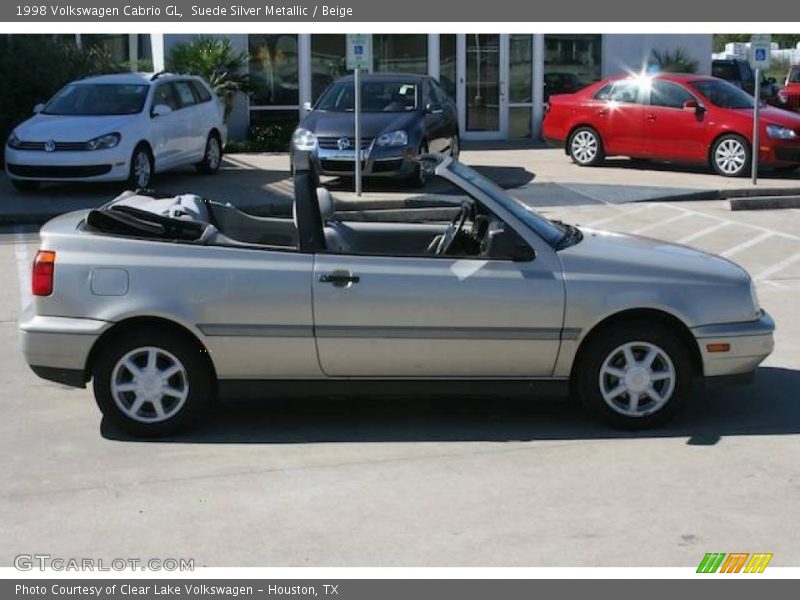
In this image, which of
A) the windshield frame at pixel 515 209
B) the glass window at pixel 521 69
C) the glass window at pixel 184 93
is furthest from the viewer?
the glass window at pixel 521 69

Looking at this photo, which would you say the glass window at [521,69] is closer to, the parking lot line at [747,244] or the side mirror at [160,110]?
the side mirror at [160,110]

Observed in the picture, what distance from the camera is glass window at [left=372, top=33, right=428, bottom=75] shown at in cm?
2452

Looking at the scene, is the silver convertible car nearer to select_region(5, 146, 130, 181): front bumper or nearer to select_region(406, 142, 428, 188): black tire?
select_region(5, 146, 130, 181): front bumper

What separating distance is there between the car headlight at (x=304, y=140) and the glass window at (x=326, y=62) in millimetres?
7489

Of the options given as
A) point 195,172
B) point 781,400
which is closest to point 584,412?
point 781,400

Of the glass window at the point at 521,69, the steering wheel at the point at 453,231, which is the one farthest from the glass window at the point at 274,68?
the steering wheel at the point at 453,231

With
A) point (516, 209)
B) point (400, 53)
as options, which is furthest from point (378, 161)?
point (516, 209)

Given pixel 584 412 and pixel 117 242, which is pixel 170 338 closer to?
pixel 117 242

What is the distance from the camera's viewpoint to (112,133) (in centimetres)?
1598

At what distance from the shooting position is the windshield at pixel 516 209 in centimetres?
672

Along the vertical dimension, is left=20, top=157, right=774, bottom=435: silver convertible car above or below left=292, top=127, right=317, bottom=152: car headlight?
below

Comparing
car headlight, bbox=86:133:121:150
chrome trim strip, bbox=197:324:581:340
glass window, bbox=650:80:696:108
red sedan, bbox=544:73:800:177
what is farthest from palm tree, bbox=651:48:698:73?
chrome trim strip, bbox=197:324:581:340

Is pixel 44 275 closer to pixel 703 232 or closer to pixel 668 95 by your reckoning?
pixel 703 232

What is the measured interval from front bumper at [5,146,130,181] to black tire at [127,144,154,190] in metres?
0.19
